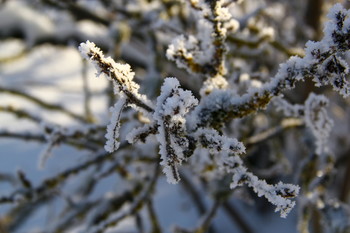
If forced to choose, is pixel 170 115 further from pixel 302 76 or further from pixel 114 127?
pixel 302 76

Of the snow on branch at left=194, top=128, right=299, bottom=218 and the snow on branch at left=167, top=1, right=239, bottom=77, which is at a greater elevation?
the snow on branch at left=167, top=1, right=239, bottom=77

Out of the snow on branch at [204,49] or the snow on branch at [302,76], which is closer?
the snow on branch at [302,76]

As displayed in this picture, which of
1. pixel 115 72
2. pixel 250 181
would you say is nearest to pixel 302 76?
pixel 250 181

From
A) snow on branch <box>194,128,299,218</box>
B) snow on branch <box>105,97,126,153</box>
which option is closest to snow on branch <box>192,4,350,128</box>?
snow on branch <box>194,128,299,218</box>

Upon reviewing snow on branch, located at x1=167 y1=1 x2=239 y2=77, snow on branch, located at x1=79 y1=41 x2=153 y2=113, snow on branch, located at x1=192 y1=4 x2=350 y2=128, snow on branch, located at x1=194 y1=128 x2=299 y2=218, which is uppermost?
snow on branch, located at x1=167 y1=1 x2=239 y2=77

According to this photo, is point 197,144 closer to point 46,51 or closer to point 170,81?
point 170,81

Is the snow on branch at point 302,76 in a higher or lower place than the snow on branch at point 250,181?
higher

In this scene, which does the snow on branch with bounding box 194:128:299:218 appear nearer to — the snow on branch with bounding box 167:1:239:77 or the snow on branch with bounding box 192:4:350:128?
the snow on branch with bounding box 192:4:350:128

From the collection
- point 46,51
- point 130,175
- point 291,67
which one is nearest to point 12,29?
point 130,175

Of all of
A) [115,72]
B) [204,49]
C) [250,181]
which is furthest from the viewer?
[204,49]

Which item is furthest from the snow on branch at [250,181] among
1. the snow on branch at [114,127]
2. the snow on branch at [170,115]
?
the snow on branch at [114,127]

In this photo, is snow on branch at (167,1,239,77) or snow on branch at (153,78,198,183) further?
snow on branch at (167,1,239,77)

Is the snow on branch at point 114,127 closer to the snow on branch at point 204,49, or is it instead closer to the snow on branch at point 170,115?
the snow on branch at point 170,115
